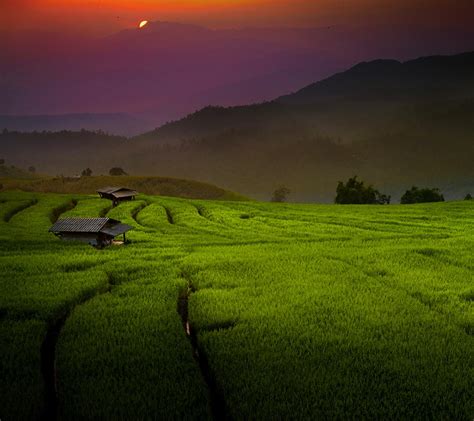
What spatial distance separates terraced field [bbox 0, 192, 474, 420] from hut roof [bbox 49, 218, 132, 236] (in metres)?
4.55

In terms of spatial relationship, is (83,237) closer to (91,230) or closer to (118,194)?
(91,230)

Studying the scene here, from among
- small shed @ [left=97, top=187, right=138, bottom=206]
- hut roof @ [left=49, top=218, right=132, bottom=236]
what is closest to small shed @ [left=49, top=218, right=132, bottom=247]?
hut roof @ [left=49, top=218, right=132, bottom=236]

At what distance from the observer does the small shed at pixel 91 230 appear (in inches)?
1442

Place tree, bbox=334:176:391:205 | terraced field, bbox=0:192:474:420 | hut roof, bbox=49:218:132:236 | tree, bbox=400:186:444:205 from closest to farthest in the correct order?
terraced field, bbox=0:192:474:420 < hut roof, bbox=49:218:132:236 < tree, bbox=400:186:444:205 < tree, bbox=334:176:391:205

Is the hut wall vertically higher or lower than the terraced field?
lower

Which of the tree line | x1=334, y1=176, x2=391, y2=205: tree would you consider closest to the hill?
x1=334, y1=176, x2=391, y2=205: tree

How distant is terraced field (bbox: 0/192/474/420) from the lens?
35.3 feet

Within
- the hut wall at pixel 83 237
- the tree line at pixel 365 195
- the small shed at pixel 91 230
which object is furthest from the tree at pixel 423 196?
the hut wall at pixel 83 237

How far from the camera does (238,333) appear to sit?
48.3ft

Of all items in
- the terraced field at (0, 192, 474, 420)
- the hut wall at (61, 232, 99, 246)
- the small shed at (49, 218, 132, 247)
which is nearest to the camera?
the terraced field at (0, 192, 474, 420)

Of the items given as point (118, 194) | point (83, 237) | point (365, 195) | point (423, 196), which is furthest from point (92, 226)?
point (423, 196)

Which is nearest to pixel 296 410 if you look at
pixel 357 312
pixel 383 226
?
pixel 357 312

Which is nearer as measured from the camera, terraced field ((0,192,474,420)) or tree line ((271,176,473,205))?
terraced field ((0,192,474,420))

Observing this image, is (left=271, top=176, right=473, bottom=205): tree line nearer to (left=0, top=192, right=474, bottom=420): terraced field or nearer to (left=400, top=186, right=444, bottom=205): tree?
(left=400, top=186, right=444, bottom=205): tree
